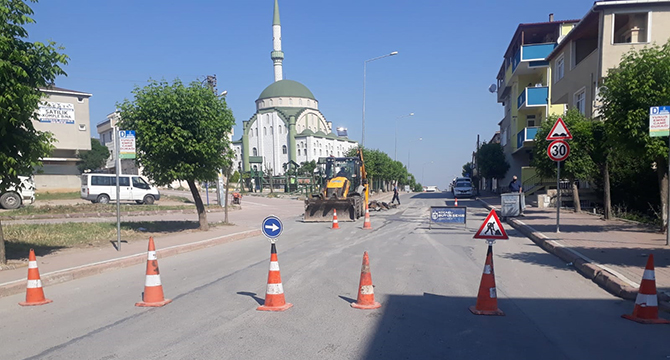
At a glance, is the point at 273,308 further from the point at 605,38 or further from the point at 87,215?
the point at 605,38

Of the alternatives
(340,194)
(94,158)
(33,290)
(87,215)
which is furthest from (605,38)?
(94,158)

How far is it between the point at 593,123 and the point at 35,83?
18407 mm

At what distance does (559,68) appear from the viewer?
28.7 metres

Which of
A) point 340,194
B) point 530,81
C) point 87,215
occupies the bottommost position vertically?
point 87,215

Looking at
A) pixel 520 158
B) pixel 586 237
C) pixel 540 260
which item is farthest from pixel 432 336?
pixel 520 158

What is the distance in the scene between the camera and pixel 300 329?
19.1ft

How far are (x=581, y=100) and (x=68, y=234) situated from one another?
24.2m

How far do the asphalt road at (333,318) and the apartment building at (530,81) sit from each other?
25.3 meters

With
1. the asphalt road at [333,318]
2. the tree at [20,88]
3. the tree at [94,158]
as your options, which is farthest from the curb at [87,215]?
the tree at [94,158]

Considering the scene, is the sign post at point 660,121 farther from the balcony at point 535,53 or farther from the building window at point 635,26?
the balcony at point 535,53

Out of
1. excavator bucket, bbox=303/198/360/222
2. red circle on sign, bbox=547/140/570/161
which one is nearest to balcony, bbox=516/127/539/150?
excavator bucket, bbox=303/198/360/222

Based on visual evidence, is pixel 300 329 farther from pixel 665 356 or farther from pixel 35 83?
pixel 35 83

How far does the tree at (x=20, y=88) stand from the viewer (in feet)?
27.5

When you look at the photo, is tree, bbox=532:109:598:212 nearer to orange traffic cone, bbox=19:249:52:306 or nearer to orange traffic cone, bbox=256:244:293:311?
orange traffic cone, bbox=256:244:293:311
